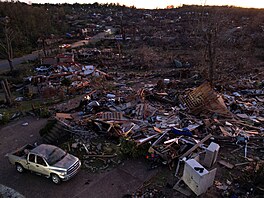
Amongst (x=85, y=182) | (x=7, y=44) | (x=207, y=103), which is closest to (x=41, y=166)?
(x=85, y=182)

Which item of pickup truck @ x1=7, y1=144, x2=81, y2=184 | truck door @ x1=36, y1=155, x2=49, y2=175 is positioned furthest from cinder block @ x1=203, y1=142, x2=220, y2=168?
truck door @ x1=36, y1=155, x2=49, y2=175

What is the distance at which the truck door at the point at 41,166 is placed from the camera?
343 inches

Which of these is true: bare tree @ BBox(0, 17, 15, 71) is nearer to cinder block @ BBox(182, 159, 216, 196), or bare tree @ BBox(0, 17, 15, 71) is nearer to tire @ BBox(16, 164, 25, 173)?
tire @ BBox(16, 164, 25, 173)

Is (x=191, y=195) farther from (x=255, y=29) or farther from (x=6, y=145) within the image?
(x=255, y=29)

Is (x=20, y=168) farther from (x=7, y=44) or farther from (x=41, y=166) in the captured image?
(x=7, y=44)

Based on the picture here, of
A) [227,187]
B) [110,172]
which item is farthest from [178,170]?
[110,172]

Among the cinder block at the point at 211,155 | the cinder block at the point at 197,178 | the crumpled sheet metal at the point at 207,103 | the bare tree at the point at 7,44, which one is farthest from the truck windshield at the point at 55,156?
the bare tree at the point at 7,44

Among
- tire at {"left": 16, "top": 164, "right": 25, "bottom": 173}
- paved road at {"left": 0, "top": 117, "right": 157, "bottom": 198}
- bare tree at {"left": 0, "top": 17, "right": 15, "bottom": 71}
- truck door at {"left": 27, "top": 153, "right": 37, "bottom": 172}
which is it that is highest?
bare tree at {"left": 0, "top": 17, "right": 15, "bottom": 71}

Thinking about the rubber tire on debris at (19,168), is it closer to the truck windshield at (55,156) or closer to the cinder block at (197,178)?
the truck windshield at (55,156)

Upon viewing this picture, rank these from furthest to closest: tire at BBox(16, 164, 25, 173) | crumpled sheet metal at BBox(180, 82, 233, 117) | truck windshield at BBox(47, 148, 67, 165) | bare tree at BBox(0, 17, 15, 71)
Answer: bare tree at BBox(0, 17, 15, 71), crumpled sheet metal at BBox(180, 82, 233, 117), tire at BBox(16, 164, 25, 173), truck windshield at BBox(47, 148, 67, 165)

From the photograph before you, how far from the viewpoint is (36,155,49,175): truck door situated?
872 centimetres

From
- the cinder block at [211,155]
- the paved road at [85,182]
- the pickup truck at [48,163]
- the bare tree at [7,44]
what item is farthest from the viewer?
the bare tree at [7,44]

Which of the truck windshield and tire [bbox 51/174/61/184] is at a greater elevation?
the truck windshield

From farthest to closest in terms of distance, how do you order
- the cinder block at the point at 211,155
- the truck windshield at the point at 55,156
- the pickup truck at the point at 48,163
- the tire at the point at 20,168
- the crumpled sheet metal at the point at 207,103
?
the crumpled sheet metal at the point at 207,103 → the tire at the point at 20,168 → the truck windshield at the point at 55,156 → the cinder block at the point at 211,155 → the pickup truck at the point at 48,163
